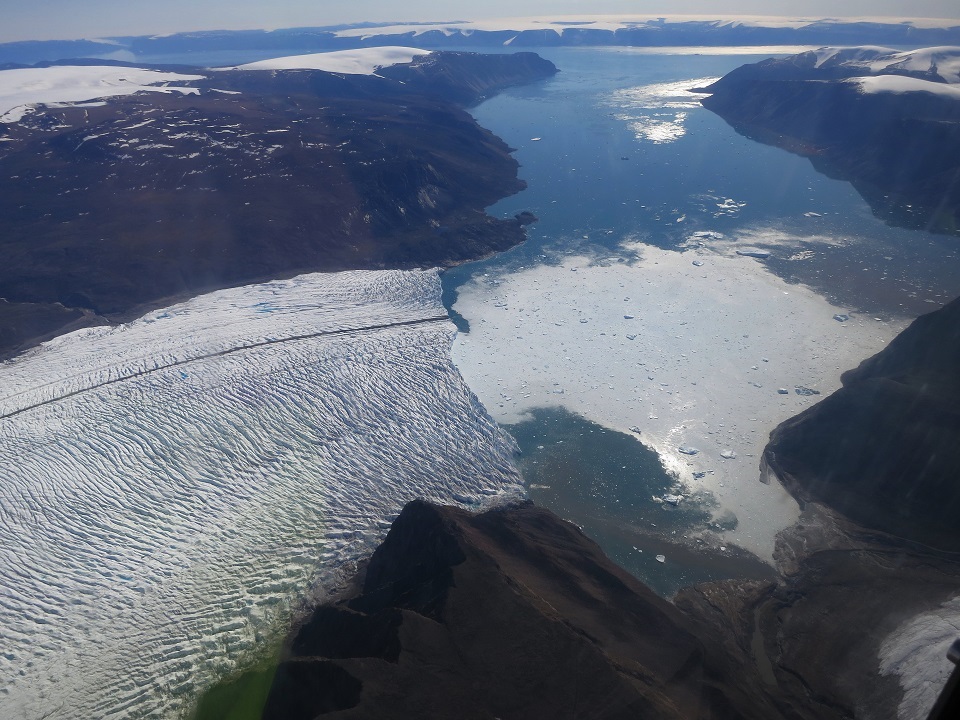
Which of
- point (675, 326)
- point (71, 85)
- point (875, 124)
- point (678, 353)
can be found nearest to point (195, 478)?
point (678, 353)

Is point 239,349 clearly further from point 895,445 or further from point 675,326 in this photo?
point 895,445

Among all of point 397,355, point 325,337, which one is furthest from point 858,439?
point 325,337

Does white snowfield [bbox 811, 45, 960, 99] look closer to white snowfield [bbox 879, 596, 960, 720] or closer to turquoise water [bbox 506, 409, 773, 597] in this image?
turquoise water [bbox 506, 409, 773, 597]

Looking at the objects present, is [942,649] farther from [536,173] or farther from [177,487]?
[536,173]

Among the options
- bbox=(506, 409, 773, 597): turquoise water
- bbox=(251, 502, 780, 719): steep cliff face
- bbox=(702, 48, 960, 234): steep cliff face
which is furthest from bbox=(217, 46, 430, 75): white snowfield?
bbox=(251, 502, 780, 719): steep cliff face

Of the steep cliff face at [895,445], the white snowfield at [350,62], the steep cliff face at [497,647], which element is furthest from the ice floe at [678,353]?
the white snowfield at [350,62]

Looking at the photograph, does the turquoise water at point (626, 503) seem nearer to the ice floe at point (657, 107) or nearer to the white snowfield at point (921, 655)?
the white snowfield at point (921, 655)
